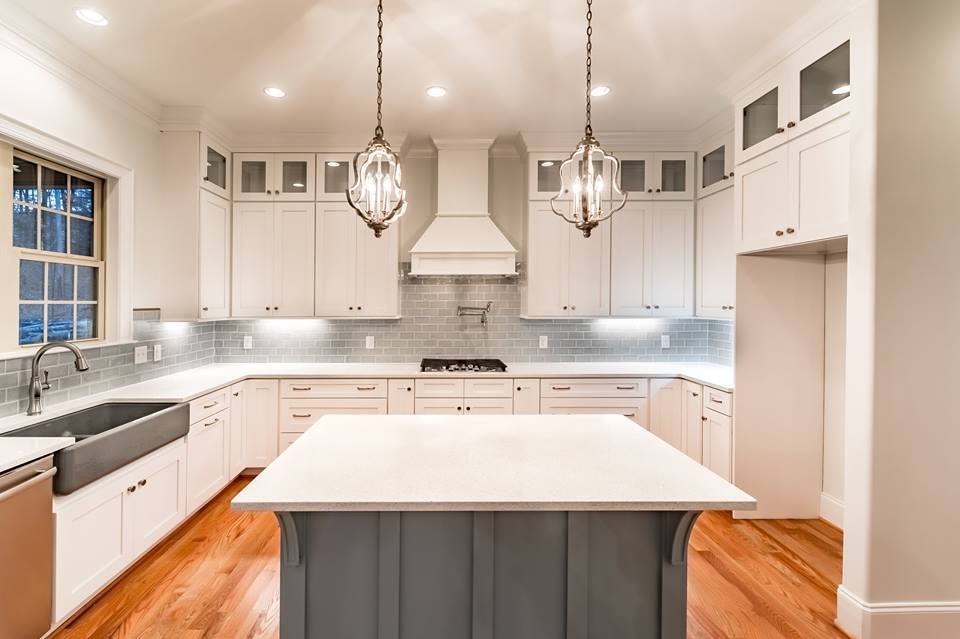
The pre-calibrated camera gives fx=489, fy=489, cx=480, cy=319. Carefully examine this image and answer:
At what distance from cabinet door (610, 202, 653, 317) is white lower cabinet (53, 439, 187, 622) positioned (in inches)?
133

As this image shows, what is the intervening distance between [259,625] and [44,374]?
5.69 ft

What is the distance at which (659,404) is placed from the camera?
13.0ft

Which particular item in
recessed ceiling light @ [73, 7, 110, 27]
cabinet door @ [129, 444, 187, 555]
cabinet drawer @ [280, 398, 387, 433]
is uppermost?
recessed ceiling light @ [73, 7, 110, 27]

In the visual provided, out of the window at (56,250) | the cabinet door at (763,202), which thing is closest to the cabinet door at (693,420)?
the cabinet door at (763,202)

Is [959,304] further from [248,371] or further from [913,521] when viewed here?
[248,371]

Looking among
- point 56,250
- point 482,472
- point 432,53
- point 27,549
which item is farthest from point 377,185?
point 56,250

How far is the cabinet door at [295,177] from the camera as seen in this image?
13.6ft

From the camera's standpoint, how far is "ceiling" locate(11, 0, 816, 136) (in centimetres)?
240

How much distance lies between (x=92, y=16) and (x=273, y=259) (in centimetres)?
199

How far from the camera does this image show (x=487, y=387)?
12.9ft

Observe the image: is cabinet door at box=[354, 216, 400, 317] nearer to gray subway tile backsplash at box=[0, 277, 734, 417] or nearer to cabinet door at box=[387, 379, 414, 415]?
gray subway tile backsplash at box=[0, 277, 734, 417]

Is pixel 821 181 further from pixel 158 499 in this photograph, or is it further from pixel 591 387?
pixel 158 499

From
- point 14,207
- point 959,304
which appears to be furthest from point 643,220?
point 14,207

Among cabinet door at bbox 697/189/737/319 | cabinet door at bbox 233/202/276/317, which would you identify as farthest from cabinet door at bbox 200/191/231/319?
cabinet door at bbox 697/189/737/319
